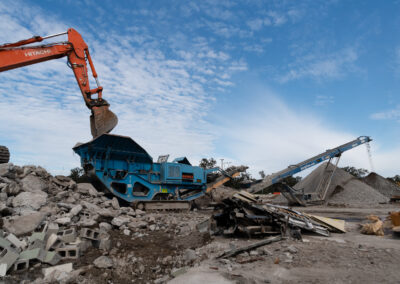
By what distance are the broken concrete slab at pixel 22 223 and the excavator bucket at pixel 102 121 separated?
17.7 feet

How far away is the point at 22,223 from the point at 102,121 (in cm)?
582

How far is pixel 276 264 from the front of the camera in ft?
15.0

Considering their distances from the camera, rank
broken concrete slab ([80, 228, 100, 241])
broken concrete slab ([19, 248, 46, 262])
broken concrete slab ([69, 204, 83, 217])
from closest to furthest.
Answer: broken concrete slab ([19, 248, 46, 262]) < broken concrete slab ([80, 228, 100, 241]) < broken concrete slab ([69, 204, 83, 217])

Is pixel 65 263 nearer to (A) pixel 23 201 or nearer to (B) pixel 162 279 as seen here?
(B) pixel 162 279

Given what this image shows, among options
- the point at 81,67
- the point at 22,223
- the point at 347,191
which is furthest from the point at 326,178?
the point at 22,223

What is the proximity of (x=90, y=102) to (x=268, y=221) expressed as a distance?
25.6ft

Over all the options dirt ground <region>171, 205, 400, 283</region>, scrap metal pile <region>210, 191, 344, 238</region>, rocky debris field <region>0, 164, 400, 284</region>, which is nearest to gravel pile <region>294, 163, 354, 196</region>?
rocky debris field <region>0, 164, 400, 284</region>

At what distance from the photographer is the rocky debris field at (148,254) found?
4188 millimetres

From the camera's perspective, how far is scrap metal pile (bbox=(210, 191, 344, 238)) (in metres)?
6.67

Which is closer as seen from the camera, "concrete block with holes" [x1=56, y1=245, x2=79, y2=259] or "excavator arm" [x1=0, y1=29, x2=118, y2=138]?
"concrete block with holes" [x1=56, y1=245, x2=79, y2=259]

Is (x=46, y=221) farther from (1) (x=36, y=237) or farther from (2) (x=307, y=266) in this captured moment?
(2) (x=307, y=266)

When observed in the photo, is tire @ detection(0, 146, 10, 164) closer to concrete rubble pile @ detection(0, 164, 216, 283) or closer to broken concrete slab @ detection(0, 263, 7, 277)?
concrete rubble pile @ detection(0, 164, 216, 283)

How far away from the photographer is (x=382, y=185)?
2333cm

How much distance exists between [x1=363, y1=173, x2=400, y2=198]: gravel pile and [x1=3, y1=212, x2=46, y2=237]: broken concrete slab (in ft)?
81.0
